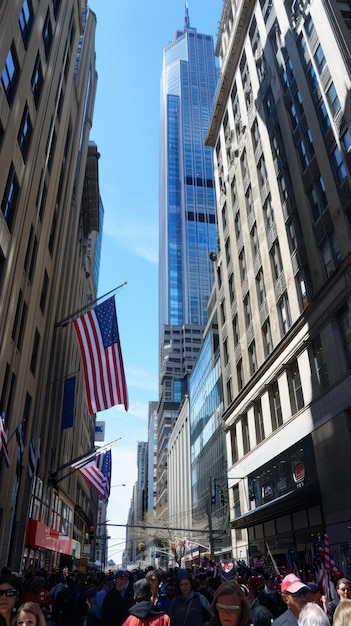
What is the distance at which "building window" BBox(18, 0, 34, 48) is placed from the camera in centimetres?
2453

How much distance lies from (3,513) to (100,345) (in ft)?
31.4

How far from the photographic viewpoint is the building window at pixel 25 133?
25094 mm

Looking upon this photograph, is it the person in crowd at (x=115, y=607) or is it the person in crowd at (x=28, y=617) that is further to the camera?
the person in crowd at (x=115, y=607)

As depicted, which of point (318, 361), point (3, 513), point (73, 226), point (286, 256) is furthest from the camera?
point (73, 226)

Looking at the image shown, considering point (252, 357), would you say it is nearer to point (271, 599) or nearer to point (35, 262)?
point (35, 262)

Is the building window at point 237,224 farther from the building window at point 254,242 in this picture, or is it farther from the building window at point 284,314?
the building window at point 284,314

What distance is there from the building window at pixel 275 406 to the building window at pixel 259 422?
105 inches

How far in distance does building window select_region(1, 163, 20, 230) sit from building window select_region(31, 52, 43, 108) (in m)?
7.01

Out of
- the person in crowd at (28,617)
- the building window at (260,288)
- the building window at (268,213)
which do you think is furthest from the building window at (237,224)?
the person in crowd at (28,617)

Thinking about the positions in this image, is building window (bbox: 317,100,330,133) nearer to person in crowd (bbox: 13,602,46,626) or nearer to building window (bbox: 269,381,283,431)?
building window (bbox: 269,381,283,431)

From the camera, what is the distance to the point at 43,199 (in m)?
31.4

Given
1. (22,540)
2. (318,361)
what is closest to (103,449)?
(22,540)

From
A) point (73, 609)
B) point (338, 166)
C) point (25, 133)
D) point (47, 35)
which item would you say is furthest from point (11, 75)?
point (73, 609)

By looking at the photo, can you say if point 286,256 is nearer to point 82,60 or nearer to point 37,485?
point 37,485
